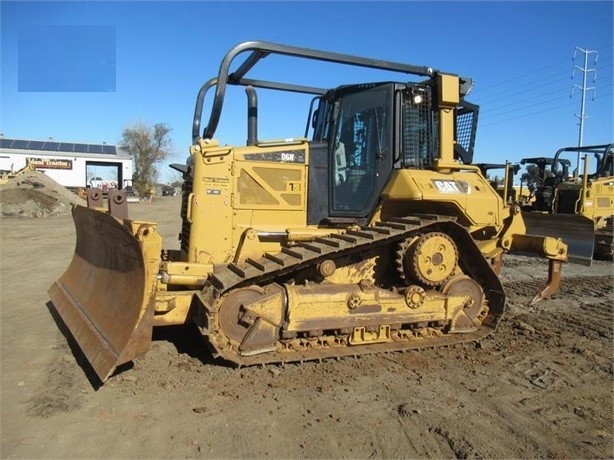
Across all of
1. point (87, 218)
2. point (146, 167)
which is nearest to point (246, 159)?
point (87, 218)

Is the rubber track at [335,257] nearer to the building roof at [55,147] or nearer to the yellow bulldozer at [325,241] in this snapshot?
the yellow bulldozer at [325,241]

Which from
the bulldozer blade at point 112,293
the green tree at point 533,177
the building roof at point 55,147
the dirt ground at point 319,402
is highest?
the building roof at point 55,147

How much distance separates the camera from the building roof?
2069 inches

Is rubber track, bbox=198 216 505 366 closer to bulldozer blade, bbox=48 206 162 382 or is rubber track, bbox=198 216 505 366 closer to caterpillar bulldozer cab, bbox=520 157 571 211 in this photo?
bulldozer blade, bbox=48 206 162 382

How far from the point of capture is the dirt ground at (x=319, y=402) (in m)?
3.37

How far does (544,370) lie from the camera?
4902mm

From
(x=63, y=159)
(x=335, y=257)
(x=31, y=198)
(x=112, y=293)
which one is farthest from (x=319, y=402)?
(x=63, y=159)

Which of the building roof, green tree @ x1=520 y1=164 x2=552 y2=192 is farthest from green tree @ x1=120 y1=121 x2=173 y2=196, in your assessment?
green tree @ x1=520 y1=164 x2=552 y2=192

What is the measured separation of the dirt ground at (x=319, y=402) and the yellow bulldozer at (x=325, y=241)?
0.35 m

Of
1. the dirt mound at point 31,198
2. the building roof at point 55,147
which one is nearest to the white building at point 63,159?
the building roof at point 55,147

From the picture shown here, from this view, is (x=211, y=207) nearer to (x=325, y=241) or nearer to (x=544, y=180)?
(x=325, y=241)

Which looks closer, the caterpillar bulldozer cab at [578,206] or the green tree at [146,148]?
the caterpillar bulldozer cab at [578,206]

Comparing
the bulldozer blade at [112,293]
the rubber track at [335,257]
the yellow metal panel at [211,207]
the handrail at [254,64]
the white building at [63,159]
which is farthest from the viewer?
the white building at [63,159]

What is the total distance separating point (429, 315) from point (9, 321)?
203 inches
